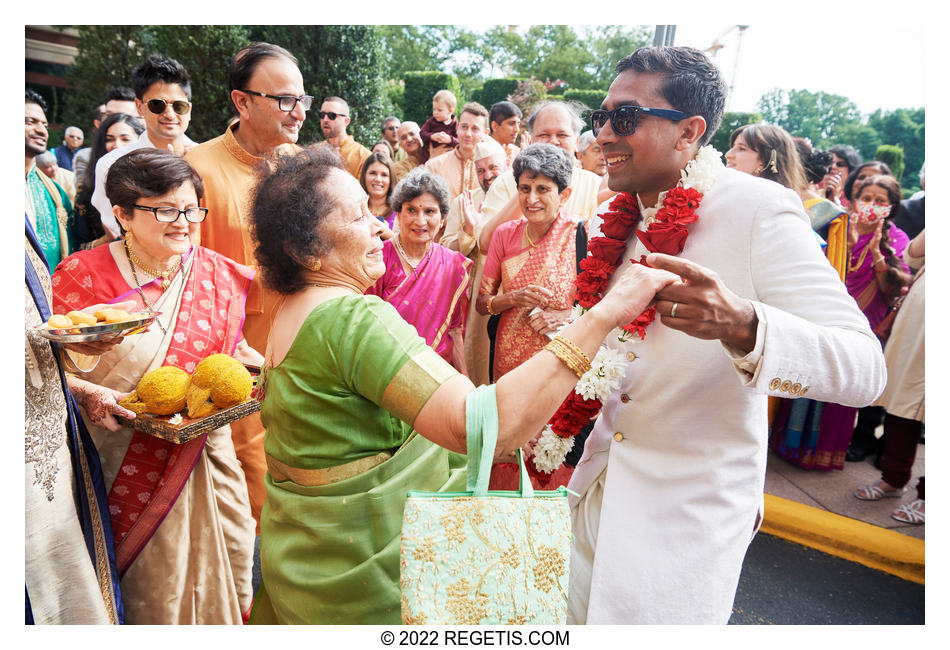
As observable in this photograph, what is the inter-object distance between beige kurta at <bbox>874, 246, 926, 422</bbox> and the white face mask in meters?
0.55

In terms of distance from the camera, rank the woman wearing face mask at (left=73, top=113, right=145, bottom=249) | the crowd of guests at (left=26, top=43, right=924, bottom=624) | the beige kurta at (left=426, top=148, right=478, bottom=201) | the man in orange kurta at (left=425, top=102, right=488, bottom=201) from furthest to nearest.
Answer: the beige kurta at (left=426, top=148, right=478, bottom=201), the man in orange kurta at (left=425, top=102, right=488, bottom=201), the woman wearing face mask at (left=73, top=113, right=145, bottom=249), the crowd of guests at (left=26, top=43, right=924, bottom=624)

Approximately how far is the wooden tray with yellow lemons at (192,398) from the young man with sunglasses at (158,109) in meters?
2.18

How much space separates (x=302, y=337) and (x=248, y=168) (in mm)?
2232

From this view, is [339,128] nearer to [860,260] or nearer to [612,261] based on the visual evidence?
[612,261]

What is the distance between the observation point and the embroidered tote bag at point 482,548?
1455 mm

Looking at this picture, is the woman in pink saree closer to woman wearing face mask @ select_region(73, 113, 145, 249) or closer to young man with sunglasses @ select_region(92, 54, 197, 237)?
young man with sunglasses @ select_region(92, 54, 197, 237)

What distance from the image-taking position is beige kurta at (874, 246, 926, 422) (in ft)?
14.4

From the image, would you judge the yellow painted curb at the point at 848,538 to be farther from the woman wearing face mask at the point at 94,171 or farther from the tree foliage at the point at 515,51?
the tree foliage at the point at 515,51

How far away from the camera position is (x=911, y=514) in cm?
426

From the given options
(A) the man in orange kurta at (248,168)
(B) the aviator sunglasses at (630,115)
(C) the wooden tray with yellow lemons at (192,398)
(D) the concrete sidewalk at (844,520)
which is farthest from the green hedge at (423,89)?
(B) the aviator sunglasses at (630,115)

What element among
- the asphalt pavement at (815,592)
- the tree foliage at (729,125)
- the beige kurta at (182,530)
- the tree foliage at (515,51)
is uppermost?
the tree foliage at (515,51)

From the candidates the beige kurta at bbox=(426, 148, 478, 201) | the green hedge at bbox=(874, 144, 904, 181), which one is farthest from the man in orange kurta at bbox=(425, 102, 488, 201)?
the green hedge at bbox=(874, 144, 904, 181)
